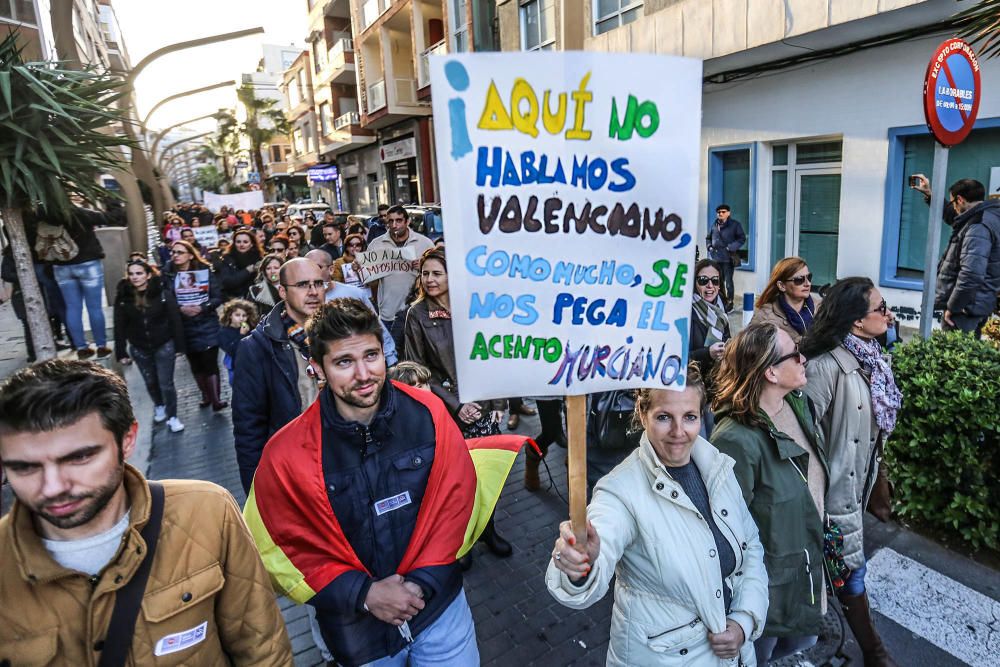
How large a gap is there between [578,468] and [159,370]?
605 cm

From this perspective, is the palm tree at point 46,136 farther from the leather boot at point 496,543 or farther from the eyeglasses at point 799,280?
the eyeglasses at point 799,280

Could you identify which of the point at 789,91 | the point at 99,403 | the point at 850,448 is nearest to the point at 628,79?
the point at 99,403

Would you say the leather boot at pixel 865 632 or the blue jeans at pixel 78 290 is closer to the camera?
the leather boot at pixel 865 632

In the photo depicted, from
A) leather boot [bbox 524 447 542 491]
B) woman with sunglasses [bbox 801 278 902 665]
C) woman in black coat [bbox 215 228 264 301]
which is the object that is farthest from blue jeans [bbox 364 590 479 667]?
woman in black coat [bbox 215 228 264 301]

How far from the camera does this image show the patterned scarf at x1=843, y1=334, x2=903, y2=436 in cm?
307

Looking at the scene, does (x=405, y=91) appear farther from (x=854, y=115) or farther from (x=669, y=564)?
(x=669, y=564)

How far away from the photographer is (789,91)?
9820 mm

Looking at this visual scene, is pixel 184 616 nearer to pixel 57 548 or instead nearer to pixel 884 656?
pixel 57 548

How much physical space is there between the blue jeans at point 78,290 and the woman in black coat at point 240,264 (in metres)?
1.41

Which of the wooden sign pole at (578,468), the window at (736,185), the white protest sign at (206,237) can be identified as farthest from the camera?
the white protest sign at (206,237)

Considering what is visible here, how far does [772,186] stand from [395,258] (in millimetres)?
7341

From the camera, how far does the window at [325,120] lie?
A: 1312 inches

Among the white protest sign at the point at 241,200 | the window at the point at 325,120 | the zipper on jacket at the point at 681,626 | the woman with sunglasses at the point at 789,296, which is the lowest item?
the zipper on jacket at the point at 681,626

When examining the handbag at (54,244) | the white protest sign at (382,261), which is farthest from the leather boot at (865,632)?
the handbag at (54,244)
